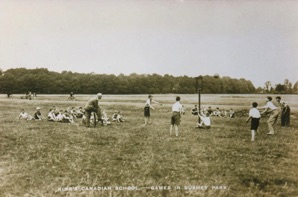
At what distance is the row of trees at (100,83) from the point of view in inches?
370

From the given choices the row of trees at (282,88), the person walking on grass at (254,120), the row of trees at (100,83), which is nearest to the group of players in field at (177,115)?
the person walking on grass at (254,120)

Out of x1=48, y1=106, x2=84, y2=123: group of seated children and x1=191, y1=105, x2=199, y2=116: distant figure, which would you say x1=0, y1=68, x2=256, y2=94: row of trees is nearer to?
x1=48, y1=106, x2=84, y2=123: group of seated children

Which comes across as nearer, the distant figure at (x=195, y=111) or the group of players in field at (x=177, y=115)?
the group of players in field at (x=177, y=115)

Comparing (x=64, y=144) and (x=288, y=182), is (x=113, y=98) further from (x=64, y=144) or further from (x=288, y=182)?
(x=288, y=182)

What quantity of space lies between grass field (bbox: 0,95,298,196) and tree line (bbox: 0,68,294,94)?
1765 mm

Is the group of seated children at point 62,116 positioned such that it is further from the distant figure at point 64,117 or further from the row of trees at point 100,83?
the row of trees at point 100,83

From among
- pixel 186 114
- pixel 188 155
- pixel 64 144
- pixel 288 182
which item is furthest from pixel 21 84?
pixel 288 182

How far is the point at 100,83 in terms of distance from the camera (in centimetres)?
952

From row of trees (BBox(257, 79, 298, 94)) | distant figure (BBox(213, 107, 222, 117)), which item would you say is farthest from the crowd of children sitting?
row of trees (BBox(257, 79, 298, 94))

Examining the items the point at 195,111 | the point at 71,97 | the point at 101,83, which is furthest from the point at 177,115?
the point at 195,111

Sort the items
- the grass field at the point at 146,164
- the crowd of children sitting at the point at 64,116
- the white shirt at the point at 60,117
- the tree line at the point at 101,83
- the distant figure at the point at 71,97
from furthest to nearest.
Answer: the white shirt at the point at 60,117 → the crowd of children sitting at the point at 64,116 → the distant figure at the point at 71,97 → the tree line at the point at 101,83 → the grass field at the point at 146,164

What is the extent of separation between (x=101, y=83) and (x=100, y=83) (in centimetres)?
3

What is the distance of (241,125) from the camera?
10531 mm

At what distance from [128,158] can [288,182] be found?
3.13 metres
